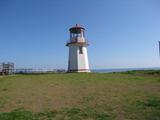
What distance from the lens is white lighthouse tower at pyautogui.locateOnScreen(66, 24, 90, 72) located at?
35.7m

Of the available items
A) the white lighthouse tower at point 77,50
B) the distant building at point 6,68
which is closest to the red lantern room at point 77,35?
the white lighthouse tower at point 77,50

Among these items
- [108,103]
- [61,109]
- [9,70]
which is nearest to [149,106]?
[108,103]

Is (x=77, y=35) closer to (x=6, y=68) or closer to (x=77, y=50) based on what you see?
(x=77, y=50)

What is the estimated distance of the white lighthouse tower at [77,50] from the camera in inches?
1404

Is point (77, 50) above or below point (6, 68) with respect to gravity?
above

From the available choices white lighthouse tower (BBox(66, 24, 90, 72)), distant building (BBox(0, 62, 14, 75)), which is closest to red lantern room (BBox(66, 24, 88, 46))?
white lighthouse tower (BBox(66, 24, 90, 72))

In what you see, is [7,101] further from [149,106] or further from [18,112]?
[149,106]

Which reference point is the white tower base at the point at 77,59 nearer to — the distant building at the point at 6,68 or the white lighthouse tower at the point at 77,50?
the white lighthouse tower at the point at 77,50

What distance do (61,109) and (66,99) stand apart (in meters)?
2.06

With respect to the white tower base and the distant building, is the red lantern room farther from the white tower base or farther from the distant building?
the distant building

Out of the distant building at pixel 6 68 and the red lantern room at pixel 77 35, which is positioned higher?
the red lantern room at pixel 77 35

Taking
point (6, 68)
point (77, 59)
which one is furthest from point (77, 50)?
point (6, 68)

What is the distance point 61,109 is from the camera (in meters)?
8.95

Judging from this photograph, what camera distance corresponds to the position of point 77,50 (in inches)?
1416
